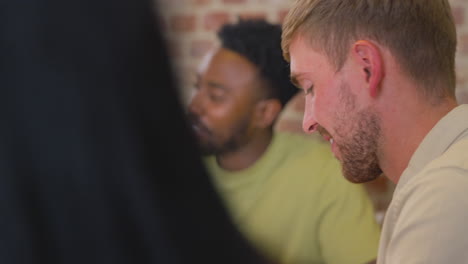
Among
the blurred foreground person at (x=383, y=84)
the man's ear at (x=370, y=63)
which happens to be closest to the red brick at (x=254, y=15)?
the blurred foreground person at (x=383, y=84)

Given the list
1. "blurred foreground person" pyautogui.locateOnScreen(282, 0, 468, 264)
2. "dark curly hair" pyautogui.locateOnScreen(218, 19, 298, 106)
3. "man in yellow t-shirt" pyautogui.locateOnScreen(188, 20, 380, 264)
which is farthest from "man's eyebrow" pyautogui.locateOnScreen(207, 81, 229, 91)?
"blurred foreground person" pyautogui.locateOnScreen(282, 0, 468, 264)

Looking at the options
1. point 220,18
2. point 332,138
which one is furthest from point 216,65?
point 332,138

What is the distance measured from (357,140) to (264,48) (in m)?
0.92

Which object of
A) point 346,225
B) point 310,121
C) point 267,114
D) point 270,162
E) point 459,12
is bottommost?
point 346,225

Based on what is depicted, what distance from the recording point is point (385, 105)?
112 centimetres

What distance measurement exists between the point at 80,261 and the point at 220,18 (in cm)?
192

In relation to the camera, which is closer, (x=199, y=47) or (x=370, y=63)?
(x=370, y=63)

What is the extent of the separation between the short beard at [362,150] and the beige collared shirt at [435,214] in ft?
0.45

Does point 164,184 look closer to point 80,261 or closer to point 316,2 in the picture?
point 80,261

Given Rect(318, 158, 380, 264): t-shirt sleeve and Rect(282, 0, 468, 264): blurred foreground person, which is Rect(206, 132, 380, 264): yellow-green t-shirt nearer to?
Rect(318, 158, 380, 264): t-shirt sleeve

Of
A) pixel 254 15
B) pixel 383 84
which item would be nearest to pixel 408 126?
pixel 383 84

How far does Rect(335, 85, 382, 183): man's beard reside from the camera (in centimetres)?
113

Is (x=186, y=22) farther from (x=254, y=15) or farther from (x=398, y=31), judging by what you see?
(x=398, y=31)

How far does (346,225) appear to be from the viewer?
5.84ft
